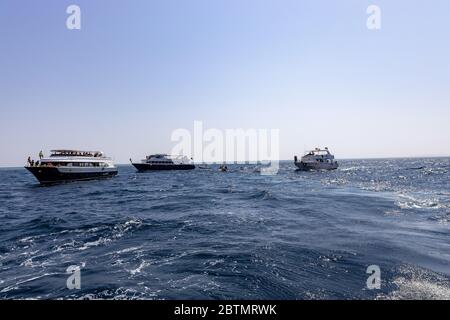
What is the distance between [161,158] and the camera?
12194cm

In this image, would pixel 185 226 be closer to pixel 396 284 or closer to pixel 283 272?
pixel 283 272

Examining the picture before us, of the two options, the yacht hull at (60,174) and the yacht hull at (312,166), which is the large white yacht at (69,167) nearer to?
the yacht hull at (60,174)

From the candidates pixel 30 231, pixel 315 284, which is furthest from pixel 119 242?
pixel 315 284

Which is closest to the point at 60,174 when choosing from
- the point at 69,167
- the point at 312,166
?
the point at 69,167

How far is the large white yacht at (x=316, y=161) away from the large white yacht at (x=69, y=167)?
64883 mm

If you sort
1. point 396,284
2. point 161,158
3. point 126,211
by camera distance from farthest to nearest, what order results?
point 161,158, point 126,211, point 396,284

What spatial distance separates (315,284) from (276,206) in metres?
19.3

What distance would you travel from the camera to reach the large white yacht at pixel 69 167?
6022 cm

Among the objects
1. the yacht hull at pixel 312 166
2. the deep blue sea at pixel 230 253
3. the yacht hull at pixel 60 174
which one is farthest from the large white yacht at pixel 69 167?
the yacht hull at pixel 312 166

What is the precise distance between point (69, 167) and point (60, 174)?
2.70 m

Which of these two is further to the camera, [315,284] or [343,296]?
[315,284]

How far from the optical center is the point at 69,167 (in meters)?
64.4
